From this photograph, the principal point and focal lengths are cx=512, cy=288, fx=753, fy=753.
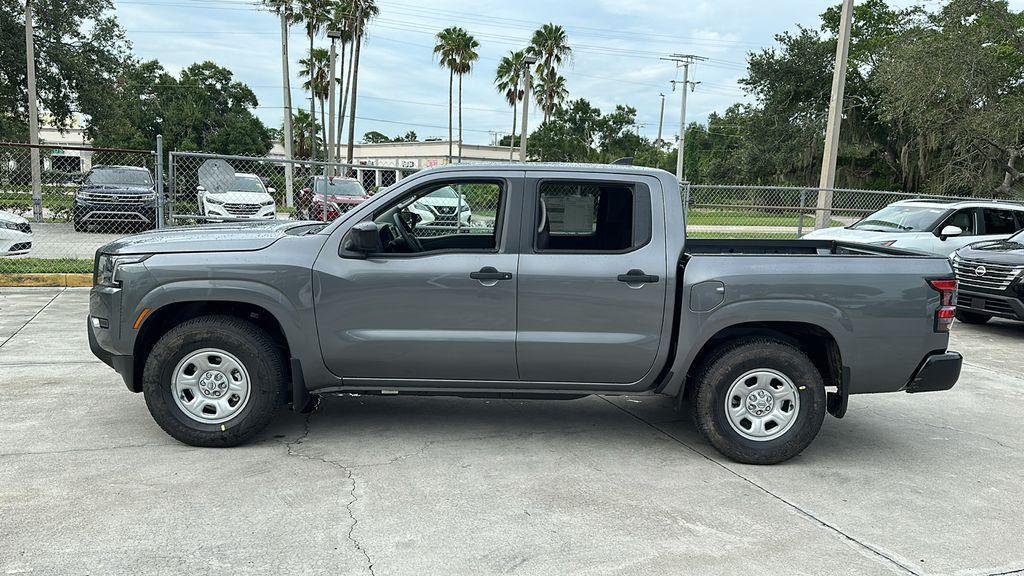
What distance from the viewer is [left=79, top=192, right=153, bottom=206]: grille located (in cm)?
1451

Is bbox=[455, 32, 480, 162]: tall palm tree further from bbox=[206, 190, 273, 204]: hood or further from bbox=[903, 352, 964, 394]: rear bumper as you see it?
bbox=[903, 352, 964, 394]: rear bumper

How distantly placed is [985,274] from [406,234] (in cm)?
787

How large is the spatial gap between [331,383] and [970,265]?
28.0 feet

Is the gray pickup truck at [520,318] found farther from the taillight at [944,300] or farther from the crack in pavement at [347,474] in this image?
the crack in pavement at [347,474]

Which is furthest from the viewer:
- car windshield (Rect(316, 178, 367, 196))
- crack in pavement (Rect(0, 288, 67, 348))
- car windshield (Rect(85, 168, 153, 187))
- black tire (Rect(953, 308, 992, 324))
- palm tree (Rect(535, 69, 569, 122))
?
palm tree (Rect(535, 69, 569, 122))

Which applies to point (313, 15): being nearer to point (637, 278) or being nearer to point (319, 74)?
point (319, 74)

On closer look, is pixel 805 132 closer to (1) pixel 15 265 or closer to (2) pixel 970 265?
(2) pixel 970 265

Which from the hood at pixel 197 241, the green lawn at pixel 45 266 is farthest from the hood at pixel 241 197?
the hood at pixel 197 241

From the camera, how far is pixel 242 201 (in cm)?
1589

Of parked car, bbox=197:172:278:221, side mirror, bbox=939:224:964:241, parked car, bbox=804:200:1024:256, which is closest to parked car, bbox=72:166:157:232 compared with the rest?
parked car, bbox=197:172:278:221

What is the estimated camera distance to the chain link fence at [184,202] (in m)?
11.4

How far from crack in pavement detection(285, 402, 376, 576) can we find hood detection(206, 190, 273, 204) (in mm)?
10615

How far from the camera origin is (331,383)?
4789 mm

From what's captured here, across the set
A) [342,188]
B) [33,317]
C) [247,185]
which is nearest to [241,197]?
[247,185]
